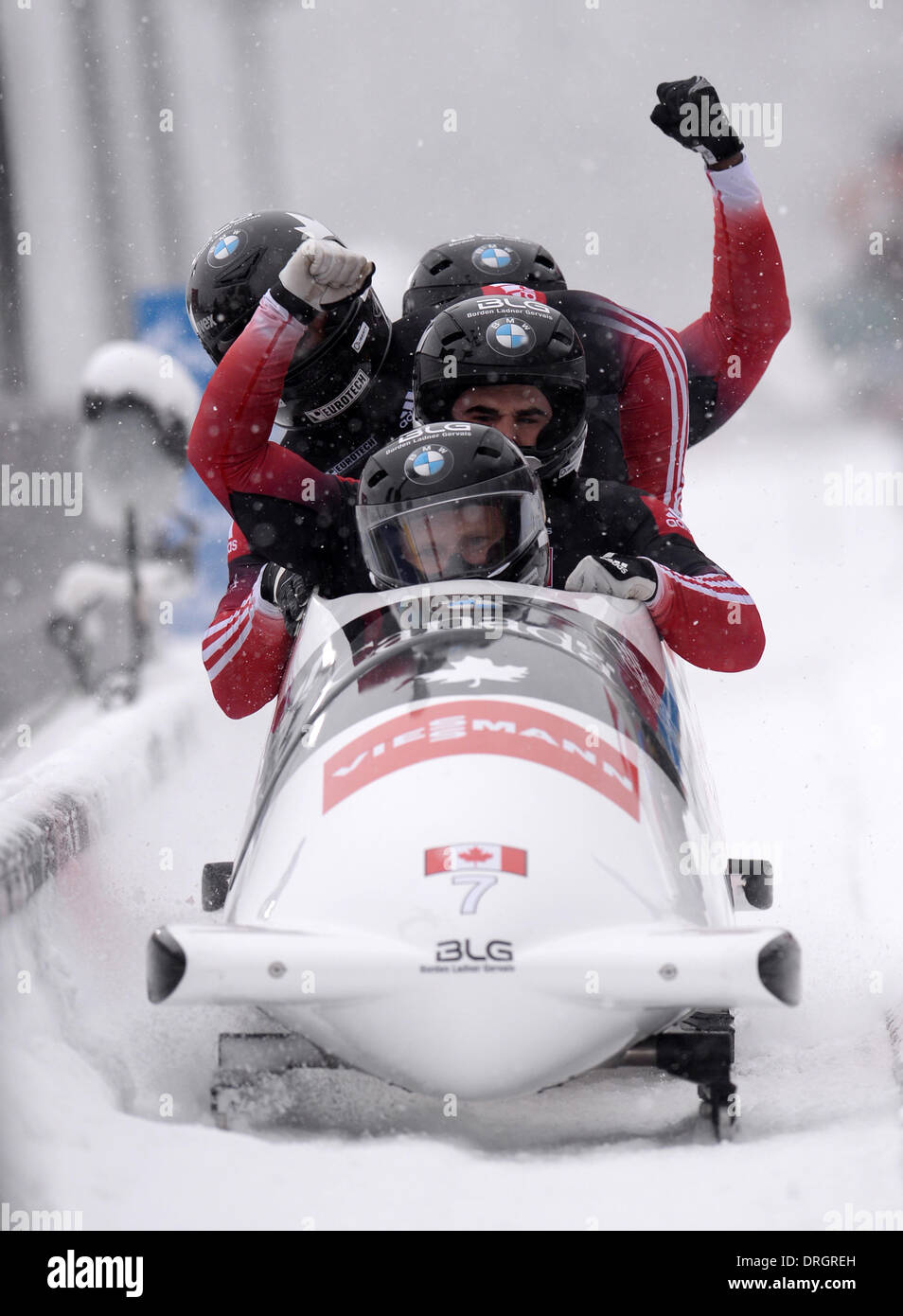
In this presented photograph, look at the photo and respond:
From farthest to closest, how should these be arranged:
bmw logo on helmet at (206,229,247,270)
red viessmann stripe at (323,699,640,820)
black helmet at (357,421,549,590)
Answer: bmw logo on helmet at (206,229,247,270), black helmet at (357,421,549,590), red viessmann stripe at (323,699,640,820)

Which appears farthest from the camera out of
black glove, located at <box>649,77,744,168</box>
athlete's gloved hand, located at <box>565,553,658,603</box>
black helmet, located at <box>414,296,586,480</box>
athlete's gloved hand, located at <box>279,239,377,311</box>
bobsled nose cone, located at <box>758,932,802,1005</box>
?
black glove, located at <box>649,77,744,168</box>

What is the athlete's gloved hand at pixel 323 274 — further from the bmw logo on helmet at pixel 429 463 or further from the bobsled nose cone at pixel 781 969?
the bobsled nose cone at pixel 781 969

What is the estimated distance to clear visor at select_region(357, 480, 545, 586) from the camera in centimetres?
267

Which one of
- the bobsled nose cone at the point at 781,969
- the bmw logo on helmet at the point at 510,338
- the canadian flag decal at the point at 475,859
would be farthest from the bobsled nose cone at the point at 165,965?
the bmw logo on helmet at the point at 510,338

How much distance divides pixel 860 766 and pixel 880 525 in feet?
9.66

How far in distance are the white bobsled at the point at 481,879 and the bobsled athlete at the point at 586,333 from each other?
43.7 inches

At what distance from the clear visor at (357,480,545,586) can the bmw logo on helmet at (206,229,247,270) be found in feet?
5.04

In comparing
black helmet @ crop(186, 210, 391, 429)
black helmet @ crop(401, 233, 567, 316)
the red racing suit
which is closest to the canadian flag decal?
the red racing suit

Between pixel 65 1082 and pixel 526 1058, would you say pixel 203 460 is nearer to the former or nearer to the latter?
pixel 65 1082

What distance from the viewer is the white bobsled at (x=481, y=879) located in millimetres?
1926

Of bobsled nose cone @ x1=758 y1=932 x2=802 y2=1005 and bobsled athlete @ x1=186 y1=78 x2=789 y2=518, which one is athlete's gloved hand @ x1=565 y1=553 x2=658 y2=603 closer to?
bobsled athlete @ x1=186 y1=78 x2=789 y2=518

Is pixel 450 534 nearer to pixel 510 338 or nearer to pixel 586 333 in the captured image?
pixel 510 338

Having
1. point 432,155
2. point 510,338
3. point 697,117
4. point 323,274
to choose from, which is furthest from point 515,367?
point 432,155
